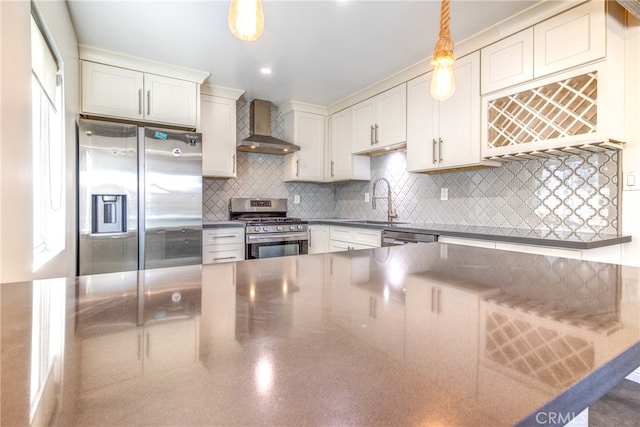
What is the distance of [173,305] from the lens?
60cm

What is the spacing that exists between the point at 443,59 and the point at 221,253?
2631mm

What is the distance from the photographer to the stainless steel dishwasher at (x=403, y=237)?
2.56 m

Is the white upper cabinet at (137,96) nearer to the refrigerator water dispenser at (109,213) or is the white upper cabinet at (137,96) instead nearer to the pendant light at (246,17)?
the refrigerator water dispenser at (109,213)

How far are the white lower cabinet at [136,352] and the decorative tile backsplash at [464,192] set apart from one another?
103 inches

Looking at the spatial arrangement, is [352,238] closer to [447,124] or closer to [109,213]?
[447,124]

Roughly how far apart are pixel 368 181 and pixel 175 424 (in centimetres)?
396

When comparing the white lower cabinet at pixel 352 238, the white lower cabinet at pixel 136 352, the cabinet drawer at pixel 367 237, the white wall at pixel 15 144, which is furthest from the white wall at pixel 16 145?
the cabinet drawer at pixel 367 237

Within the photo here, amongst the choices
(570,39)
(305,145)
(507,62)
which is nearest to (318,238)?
(305,145)

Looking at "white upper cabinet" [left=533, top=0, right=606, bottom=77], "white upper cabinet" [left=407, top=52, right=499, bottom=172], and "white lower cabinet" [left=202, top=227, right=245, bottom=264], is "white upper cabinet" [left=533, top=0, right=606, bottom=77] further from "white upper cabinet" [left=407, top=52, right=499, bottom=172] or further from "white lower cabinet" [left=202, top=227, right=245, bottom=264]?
"white lower cabinet" [left=202, top=227, right=245, bottom=264]

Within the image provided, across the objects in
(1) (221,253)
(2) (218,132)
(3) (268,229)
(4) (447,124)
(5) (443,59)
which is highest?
(2) (218,132)

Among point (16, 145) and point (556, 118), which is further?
point (556, 118)

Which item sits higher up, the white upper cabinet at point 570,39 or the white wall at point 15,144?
the white upper cabinet at point 570,39

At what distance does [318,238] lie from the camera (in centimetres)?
377

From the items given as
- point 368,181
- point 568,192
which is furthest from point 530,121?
point 368,181
